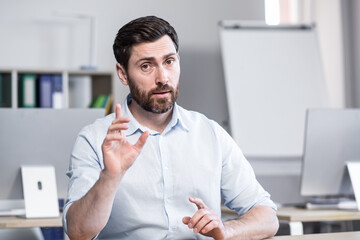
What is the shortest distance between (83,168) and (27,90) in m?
2.39

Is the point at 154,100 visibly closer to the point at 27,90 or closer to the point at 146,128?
the point at 146,128

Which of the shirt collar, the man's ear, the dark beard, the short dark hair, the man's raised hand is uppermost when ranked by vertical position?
the short dark hair

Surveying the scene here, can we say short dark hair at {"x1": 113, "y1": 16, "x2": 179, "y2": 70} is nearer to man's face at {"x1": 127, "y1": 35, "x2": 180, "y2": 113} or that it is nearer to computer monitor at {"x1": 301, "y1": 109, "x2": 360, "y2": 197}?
man's face at {"x1": 127, "y1": 35, "x2": 180, "y2": 113}

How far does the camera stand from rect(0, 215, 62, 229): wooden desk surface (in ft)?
7.01

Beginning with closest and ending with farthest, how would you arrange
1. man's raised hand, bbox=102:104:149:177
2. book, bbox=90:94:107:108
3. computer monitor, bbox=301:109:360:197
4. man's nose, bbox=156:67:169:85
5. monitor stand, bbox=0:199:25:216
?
man's raised hand, bbox=102:104:149:177 < man's nose, bbox=156:67:169:85 < monitor stand, bbox=0:199:25:216 < computer monitor, bbox=301:109:360:197 < book, bbox=90:94:107:108

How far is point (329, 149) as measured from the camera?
2.60 m

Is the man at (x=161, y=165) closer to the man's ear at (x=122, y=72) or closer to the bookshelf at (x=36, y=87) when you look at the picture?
the man's ear at (x=122, y=72)

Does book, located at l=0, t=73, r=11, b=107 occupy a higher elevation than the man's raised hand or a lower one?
higher

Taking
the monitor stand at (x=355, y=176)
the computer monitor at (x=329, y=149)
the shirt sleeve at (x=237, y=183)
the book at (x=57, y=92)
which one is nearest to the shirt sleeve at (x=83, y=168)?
the shirt sleeve at (x=237, y=183)

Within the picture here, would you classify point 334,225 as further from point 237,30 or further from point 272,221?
point 272,221

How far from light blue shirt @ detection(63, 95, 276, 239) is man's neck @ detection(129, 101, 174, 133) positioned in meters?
0.02

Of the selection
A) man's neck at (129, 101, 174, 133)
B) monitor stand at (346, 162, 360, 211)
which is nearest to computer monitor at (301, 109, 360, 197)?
monitor stand at (346, 162, 360, 211)

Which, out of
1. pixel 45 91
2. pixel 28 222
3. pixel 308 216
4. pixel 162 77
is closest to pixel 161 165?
pixel 162 77

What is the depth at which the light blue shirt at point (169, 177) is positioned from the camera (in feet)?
5.38
